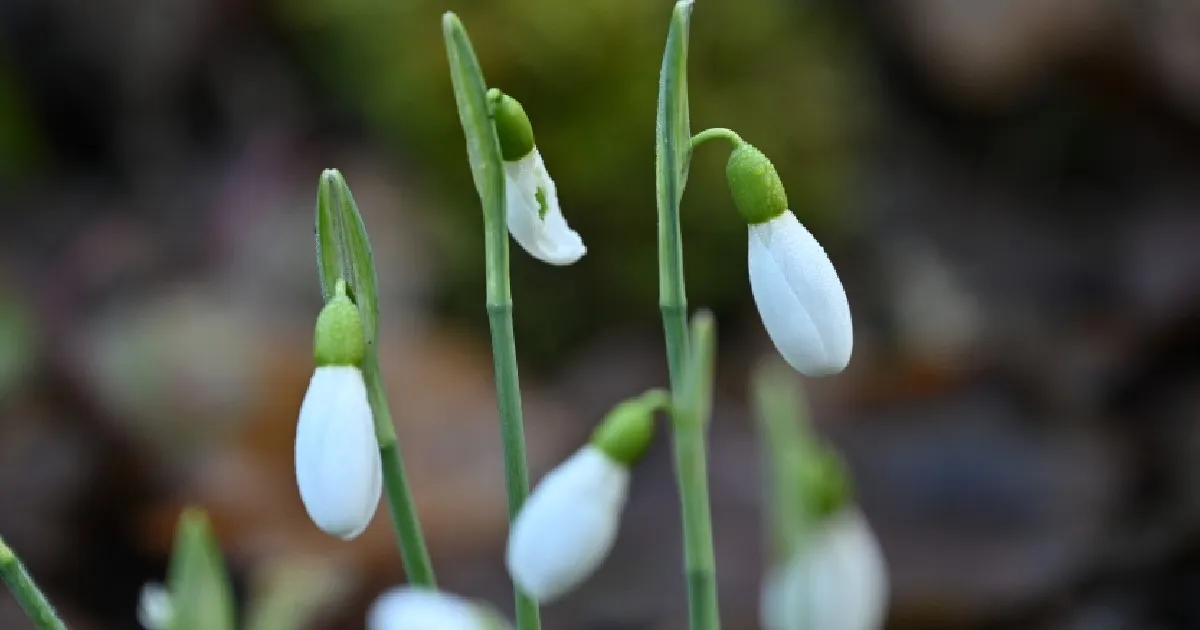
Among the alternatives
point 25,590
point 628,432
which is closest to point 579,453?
point 628,432

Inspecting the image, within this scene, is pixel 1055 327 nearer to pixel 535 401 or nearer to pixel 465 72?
pixel 535 401

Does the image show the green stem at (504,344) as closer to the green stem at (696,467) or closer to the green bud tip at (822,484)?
the green stem at (696,467)

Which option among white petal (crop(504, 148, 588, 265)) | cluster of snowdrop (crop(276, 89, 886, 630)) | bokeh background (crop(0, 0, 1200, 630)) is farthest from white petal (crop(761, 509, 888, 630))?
bokeh background (crop(0, 0, 1200, 630))

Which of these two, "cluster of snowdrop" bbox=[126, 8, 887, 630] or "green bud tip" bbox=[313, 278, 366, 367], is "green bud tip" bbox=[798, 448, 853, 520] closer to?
"cluster of snowdrop" bbox=[126, 8, 887, 630]

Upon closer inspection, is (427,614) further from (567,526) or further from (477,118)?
(477,118)

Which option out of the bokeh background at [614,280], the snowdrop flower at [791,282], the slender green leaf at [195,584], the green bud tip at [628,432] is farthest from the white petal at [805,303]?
the bokeh background at [614,280]

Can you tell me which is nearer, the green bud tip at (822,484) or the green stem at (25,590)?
the green bud tip at (822,484)

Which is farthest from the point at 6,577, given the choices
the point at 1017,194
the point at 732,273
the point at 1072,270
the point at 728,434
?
the point at 1017,194
